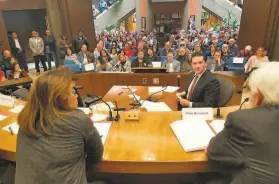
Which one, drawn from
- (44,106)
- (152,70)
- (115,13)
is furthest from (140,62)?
(115,13)

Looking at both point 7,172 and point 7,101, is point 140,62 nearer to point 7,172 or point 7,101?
point 7,101

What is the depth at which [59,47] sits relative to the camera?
7.38 m

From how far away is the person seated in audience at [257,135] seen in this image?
42.0 inches

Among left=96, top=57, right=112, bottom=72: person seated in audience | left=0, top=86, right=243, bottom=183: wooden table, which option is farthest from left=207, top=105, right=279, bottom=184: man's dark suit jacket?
left=96, top=57, right=112, bottom=72: person seated in audience

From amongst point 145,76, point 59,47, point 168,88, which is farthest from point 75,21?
point 168,88

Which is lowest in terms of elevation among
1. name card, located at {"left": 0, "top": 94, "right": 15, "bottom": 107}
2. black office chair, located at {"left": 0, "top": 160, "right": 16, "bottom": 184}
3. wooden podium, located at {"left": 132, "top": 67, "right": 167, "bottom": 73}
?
black office chair, located at {"left": 0, "top": 160, "right": 16, "bottom": 184}

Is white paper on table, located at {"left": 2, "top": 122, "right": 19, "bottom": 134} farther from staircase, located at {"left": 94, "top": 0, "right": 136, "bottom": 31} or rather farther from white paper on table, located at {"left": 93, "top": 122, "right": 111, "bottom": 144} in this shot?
staircase, located at {"left": 94, "top": 0, "right": 136, "bottom": 31}

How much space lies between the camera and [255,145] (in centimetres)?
108

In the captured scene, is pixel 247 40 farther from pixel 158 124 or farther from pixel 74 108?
pixel 74 108

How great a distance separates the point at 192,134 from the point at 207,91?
894 millimetres

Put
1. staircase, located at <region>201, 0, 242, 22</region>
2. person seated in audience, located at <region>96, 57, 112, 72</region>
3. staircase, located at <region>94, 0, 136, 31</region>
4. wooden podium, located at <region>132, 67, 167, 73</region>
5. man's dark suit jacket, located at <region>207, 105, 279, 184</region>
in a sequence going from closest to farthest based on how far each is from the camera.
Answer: man's dark suit jacket, located at <region>207, 105, 279, 184</region>, wooden podium, located at <region>132, 67, 167, 73</region>, person seated in audience, located at <region>96, 57, 112, 72</region>, staircase, located at <region>201, 0, 242, 22</region>, staircase, located at <region>94, 0, 136, 31</region>

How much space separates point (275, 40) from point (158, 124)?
19.2 ft

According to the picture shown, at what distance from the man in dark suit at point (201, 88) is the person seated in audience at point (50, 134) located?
153 centimetres

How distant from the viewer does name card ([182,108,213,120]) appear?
185cm
